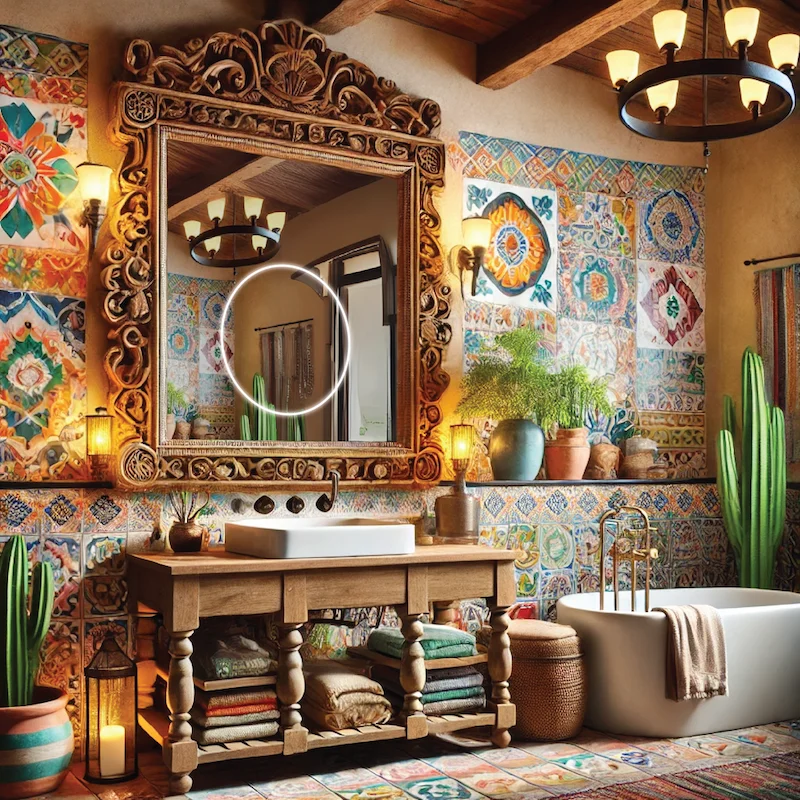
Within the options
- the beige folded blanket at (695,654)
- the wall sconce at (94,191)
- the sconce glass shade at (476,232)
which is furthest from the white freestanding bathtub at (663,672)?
the wall sconce at (94,191)

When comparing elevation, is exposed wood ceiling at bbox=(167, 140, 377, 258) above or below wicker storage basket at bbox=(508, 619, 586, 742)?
above

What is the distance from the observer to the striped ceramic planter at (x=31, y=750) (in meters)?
3.27

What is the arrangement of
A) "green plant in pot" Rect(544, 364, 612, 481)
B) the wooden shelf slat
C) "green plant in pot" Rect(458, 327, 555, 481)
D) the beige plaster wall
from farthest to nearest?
the beige plaster wall
"green plant in pot" Rect(544, 364, 612, 481)
"green plant in pot" Rect(458, 327, 555, 481)
the wooden shelf slat

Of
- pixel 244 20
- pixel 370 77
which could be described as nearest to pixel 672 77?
pixel 370 77

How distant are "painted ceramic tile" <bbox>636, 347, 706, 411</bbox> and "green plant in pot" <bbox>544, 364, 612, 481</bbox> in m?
0.42

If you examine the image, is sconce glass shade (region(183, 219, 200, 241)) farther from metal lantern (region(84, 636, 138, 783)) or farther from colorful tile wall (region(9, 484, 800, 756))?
metal lantern (region(84, 636, 138, 783))

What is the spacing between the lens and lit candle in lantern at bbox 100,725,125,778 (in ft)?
11.5

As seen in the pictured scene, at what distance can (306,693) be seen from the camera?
3764 mm

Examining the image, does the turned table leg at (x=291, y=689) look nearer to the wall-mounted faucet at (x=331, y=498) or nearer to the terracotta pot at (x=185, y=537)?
the terracotta pot at (x=185, y=537)

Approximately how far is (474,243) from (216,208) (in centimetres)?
116

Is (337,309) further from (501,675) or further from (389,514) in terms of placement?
Result: (501,675)

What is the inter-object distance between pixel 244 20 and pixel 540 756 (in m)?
3.14

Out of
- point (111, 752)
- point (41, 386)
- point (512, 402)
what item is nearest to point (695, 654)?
point (512, 402)

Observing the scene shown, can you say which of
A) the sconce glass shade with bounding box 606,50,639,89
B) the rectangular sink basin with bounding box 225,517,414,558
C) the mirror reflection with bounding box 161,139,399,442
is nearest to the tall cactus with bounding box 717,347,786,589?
the sconce glass shade with bounding box 606,50,639,89
